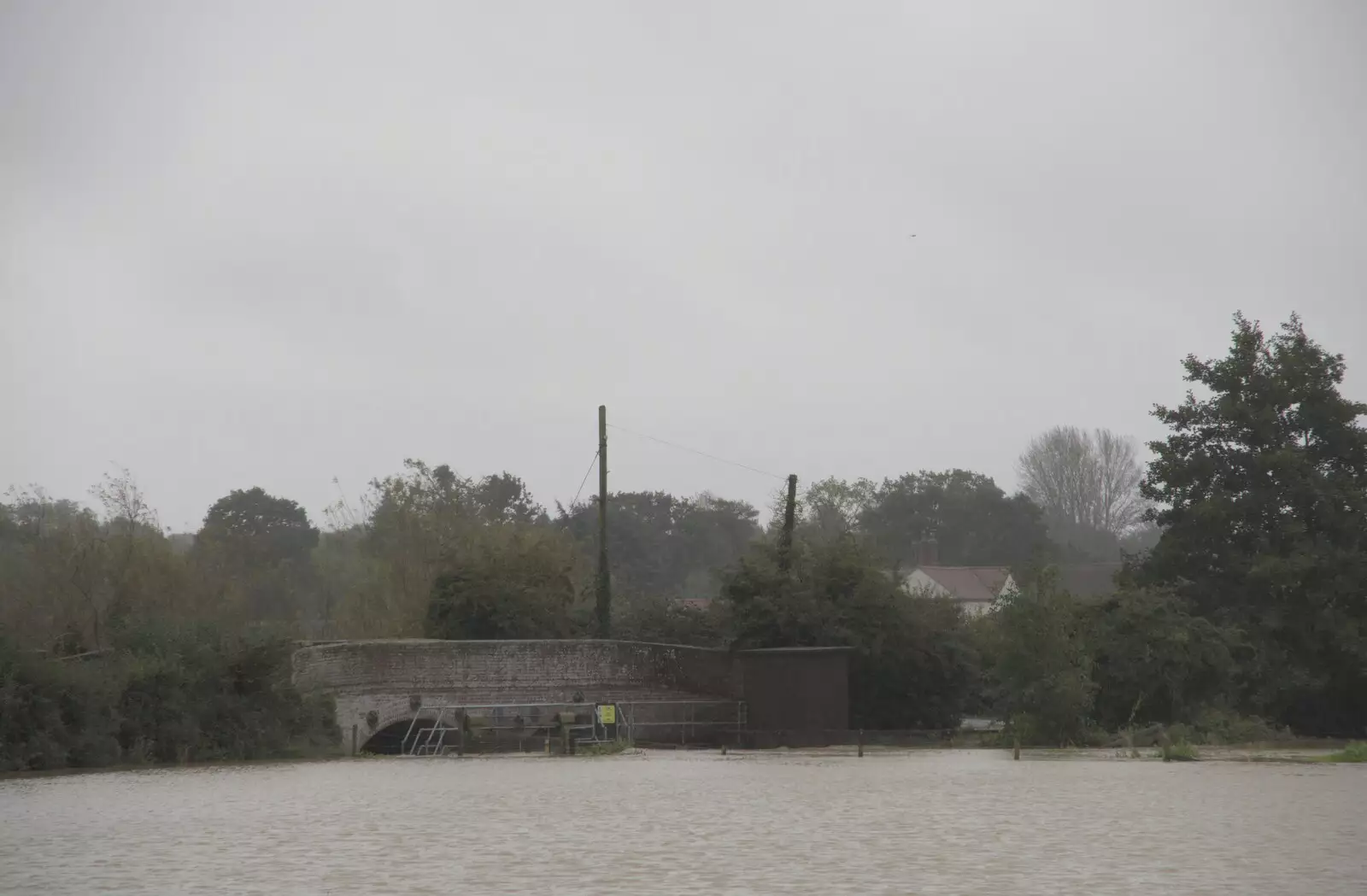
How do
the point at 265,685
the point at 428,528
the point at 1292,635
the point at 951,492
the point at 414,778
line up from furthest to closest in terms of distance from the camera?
the point at 951,492
the point at 428,528
the point at 1292,635
the point at 265,685
the point at 414,778

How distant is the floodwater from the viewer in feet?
33.3

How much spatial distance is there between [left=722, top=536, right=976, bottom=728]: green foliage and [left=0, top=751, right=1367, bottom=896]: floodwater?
16.2m

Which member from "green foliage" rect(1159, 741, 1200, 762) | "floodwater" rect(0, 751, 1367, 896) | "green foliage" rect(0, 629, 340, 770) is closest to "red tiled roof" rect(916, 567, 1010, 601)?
"green foliage" rect(1159, 741, 1200, 762)

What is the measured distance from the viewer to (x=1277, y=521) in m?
42.2

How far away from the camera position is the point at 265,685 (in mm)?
30172

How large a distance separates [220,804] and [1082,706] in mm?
19868

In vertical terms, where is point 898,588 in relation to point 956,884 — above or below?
above

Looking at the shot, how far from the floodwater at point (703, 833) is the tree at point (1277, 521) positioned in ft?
56.4

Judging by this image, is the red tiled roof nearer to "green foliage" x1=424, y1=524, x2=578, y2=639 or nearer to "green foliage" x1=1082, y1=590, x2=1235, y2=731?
"green foliage" x1=424, y1=524, x2=578, y2=639

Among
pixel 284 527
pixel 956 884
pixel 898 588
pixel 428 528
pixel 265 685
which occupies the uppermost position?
pixel 284 527

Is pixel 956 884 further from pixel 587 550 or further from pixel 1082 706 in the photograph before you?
pixel 587 550

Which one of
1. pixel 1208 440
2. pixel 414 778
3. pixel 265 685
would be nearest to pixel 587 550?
pixel 1208 440

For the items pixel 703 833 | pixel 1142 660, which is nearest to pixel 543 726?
pixel 1142 660

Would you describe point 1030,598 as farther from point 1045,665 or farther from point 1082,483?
point 1082,483
